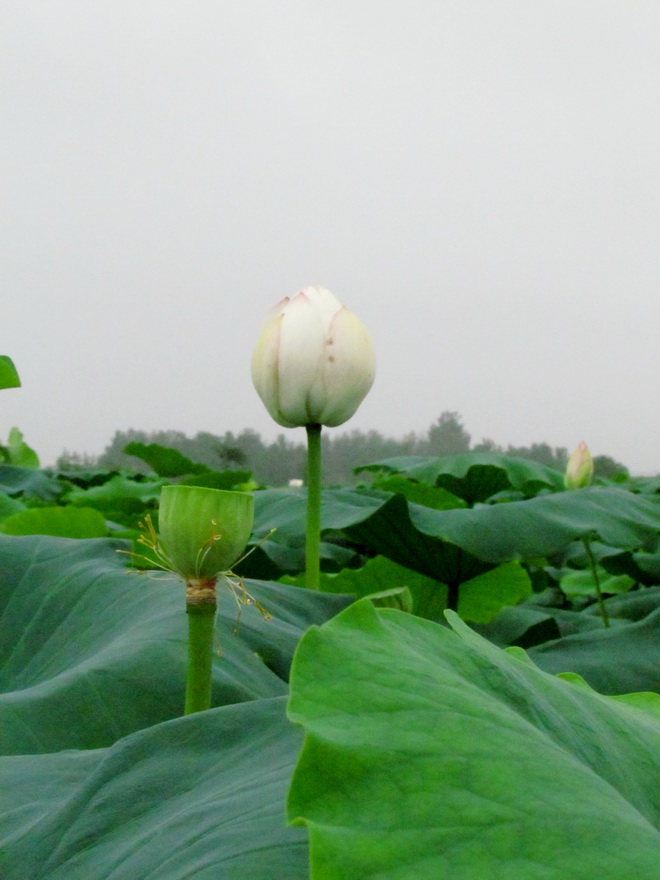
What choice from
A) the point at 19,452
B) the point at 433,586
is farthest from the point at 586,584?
the point at 19,452

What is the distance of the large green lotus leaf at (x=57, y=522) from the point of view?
4.58 ft

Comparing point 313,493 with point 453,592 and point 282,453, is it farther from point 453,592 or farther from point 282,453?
point 282,453

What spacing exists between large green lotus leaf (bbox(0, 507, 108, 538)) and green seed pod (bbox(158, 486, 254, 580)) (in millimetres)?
942

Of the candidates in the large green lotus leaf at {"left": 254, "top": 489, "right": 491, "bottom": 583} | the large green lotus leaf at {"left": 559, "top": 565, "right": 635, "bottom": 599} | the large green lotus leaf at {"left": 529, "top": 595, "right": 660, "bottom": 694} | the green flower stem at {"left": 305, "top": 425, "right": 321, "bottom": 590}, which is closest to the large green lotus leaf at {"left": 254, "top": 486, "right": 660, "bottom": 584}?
the large green lotus leaf at {"left": 254, "top": 489, "right": 491, "bottom": 583}

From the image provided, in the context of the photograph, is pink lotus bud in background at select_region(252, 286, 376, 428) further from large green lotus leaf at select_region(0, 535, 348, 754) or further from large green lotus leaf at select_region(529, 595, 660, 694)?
large green lotus leaf at select_region(529, 595, 660, 694)

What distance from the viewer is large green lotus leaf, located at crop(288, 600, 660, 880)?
24cm

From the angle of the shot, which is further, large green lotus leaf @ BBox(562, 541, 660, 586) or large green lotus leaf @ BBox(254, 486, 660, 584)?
large green lotus leaf @ BBox(562, 541, 660, 586)

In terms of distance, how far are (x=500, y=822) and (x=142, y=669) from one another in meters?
0.46

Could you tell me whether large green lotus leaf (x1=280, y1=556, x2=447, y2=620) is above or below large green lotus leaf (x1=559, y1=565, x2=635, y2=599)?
above

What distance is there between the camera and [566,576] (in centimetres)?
277

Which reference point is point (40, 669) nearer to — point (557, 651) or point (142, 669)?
point (142, 669)

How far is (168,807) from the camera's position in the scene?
1.29 feet

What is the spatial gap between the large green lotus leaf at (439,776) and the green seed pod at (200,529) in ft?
0.59

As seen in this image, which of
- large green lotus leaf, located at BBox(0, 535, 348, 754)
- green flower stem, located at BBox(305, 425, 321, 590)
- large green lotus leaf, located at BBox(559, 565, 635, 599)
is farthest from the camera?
large green lotus leaf, located at BBox(559, 565, 635, 599)
